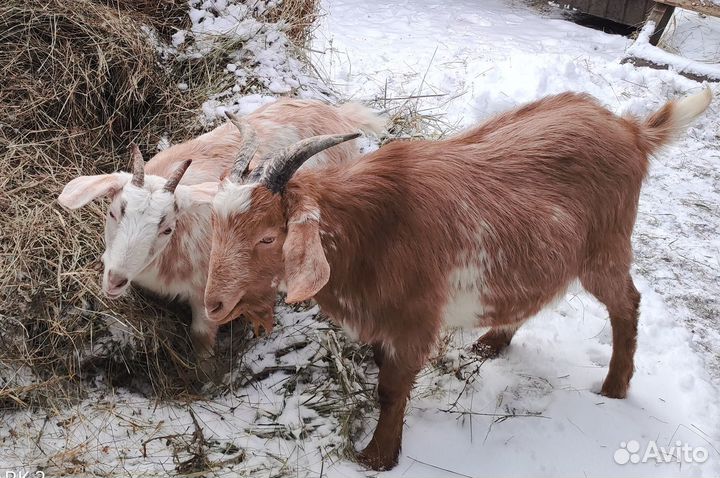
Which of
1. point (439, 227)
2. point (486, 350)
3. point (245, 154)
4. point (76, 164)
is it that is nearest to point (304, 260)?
point (245, 154)

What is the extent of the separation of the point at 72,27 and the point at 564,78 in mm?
4303

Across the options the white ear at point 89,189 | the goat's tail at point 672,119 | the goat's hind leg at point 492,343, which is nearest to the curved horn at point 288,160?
the white ear at point 89,189

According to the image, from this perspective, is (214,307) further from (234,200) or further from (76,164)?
(76,164)

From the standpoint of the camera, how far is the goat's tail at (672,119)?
3.07 meters

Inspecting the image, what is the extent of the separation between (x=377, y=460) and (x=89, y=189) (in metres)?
1.87

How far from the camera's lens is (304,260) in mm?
2229

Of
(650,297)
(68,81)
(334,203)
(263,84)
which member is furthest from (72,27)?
(650,297)

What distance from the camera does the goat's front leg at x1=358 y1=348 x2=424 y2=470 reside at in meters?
2.76

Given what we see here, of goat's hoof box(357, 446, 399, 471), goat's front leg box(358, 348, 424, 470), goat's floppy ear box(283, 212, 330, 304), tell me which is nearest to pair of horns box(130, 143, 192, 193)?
goat's floppy ear box(283, 212, 330, 304)

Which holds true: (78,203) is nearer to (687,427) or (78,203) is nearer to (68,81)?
(68,81)

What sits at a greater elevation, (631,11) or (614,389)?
(631,11)

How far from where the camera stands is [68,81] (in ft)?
13.2

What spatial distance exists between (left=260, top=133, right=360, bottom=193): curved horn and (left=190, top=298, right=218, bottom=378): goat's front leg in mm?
1279

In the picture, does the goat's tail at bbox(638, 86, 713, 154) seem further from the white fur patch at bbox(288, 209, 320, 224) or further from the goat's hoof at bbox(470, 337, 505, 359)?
the white fur patch at bbox(288, 209, 320, 224)
